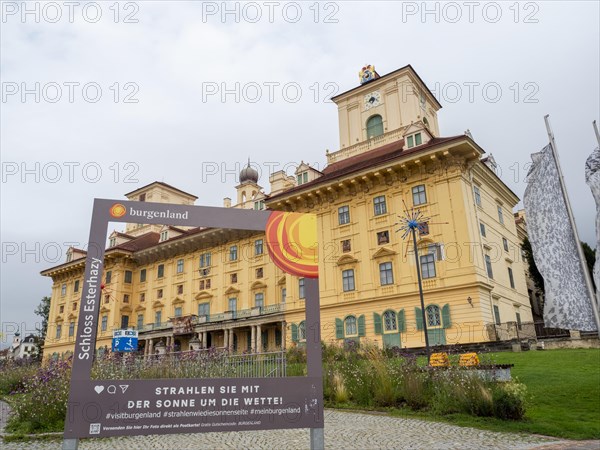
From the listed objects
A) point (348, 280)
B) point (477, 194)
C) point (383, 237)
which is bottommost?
point (348, 280)

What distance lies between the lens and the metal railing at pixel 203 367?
9.07 m

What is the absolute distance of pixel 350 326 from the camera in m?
31.6

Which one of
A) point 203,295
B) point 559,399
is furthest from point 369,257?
point 559,399

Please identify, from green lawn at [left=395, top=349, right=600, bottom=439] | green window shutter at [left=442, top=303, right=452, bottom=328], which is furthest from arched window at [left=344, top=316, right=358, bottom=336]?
green lawn at [left=395, top=349, right=600, bottom=439]

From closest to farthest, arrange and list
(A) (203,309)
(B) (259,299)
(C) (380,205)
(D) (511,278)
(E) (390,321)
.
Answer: (E) (390,321) → (C) (380,205) → (D) (511,278) → (B) (259,299) → (A) (203,309)

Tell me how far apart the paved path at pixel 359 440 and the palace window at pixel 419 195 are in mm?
Answer: 21192

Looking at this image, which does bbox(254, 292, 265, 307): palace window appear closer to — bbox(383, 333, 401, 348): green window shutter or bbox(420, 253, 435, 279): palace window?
bbox(383, 333, 401, 348): green window shutter

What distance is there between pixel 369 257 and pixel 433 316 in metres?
5.94

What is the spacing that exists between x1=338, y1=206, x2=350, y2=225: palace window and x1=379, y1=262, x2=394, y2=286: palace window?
4.58 metres

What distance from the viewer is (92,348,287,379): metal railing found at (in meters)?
9.07

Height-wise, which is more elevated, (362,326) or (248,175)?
(248,175)

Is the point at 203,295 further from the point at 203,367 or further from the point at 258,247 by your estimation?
the point at 203,367

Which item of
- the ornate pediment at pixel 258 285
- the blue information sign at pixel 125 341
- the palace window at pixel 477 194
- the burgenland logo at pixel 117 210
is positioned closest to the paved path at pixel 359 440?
the burgenland logo at pixel 117 210

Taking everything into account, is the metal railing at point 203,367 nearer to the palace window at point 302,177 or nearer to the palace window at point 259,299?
the palace window at point 259,299
